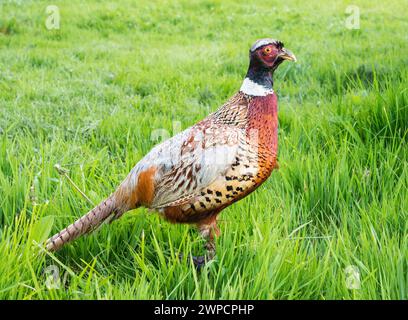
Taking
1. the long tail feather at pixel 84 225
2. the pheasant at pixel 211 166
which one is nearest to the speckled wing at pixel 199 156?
the pheasant at pixel 211 166

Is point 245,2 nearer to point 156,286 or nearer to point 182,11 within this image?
point 182,11

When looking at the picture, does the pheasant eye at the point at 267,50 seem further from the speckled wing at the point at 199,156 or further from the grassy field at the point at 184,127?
the grassy field at the point at 184,127

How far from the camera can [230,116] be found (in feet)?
8.95

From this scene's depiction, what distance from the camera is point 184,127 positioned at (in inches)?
184

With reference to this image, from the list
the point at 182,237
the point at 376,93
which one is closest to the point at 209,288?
the point at 182,237

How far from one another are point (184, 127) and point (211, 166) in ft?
6.97

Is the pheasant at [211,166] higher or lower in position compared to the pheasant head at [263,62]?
lower

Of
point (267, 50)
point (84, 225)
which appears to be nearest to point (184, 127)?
point (84, 225)

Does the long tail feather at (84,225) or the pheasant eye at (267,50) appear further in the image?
the long tail feather at (84,225)

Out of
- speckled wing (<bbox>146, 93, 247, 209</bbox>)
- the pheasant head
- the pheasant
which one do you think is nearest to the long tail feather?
the pheasant

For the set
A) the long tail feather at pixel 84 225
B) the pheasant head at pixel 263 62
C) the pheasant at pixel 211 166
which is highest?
the pheasant head at pixel 263 62

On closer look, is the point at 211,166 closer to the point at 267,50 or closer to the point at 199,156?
the point at 199,156

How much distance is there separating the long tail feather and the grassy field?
0.07 m

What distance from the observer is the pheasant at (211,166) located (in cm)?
258
